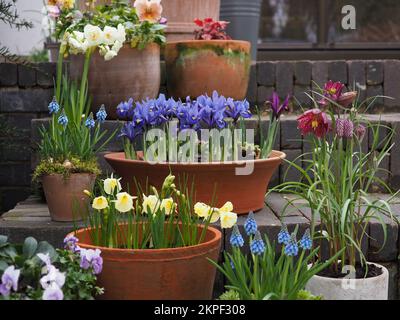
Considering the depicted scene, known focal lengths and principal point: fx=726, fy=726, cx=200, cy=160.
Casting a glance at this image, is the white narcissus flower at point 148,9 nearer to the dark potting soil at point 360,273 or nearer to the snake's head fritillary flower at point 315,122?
the snake's head fritillary flower at point 315,122

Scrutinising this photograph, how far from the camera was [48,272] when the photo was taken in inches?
75.0

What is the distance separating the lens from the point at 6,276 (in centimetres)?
182

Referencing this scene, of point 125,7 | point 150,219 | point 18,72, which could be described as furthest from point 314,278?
point 18,72

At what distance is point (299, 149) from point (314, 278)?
1175mm

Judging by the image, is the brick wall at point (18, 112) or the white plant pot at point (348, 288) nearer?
the white plant pot at point (348, 288)

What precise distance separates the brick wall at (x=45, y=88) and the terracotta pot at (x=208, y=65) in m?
0.25

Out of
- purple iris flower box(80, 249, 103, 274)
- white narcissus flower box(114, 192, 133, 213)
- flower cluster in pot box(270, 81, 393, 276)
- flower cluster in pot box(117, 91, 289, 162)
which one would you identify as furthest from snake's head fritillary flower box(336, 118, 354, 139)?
purple iris flower box(80, 249, 103, 274)

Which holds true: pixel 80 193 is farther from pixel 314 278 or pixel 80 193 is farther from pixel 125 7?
pixel 125 7

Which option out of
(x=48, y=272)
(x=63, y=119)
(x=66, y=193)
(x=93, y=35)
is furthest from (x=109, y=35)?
(x=48, y=272)

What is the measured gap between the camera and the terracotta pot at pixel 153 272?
210 centimetres

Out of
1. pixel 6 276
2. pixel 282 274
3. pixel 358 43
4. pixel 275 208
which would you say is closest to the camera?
pixel 6 276

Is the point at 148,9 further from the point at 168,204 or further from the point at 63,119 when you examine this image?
the point at 168,204

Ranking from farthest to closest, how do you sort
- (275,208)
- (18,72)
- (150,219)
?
(18,72) < (275,208) < (150,219)

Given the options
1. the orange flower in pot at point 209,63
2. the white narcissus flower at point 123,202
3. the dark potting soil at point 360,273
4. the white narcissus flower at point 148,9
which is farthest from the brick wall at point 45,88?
the white narcissus flower at point 123,202
